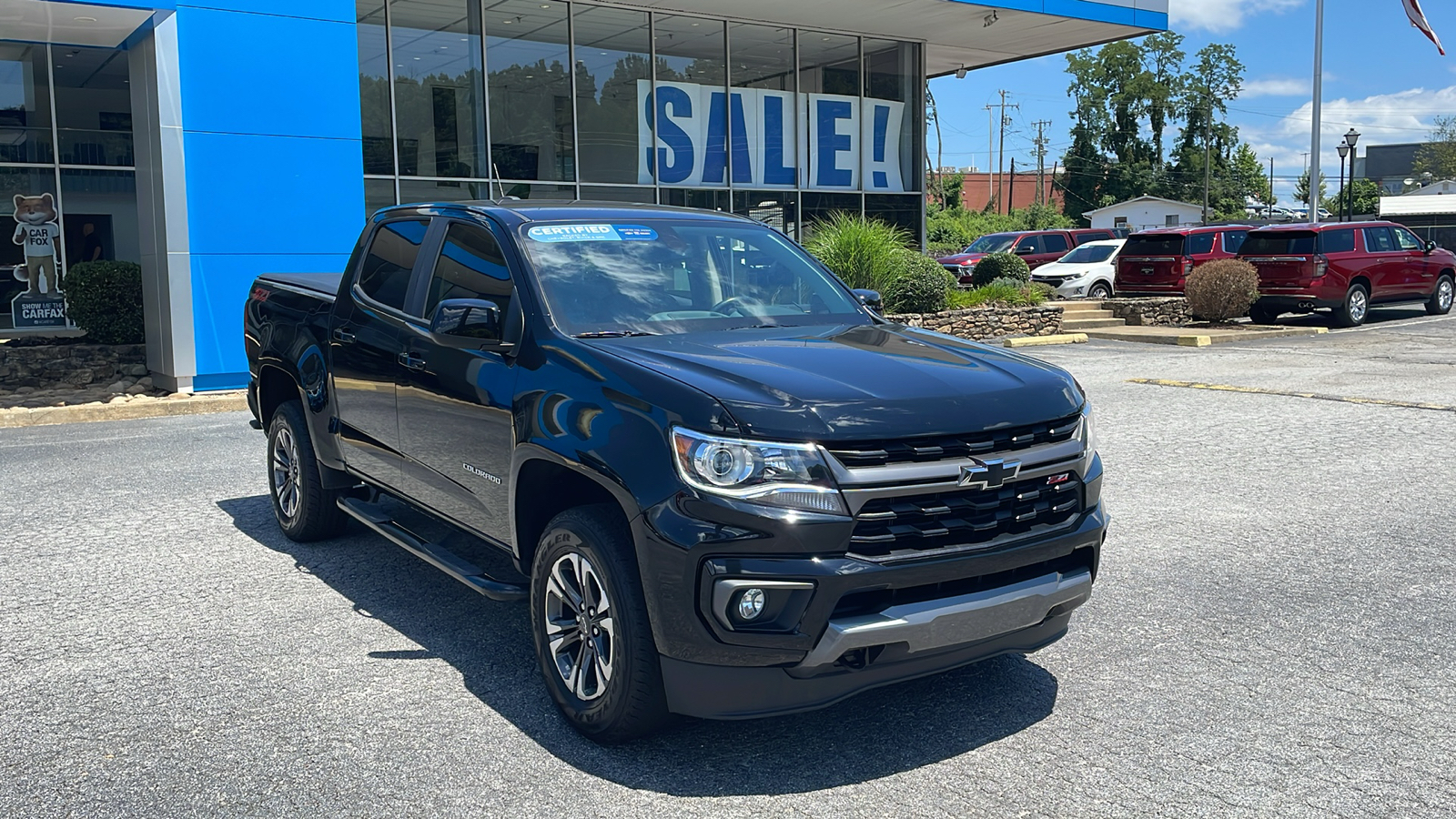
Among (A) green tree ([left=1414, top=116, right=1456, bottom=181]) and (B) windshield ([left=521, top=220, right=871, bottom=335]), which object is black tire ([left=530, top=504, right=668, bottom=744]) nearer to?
(B) windshield ([left=521, top=220, right=871, bottom=335])

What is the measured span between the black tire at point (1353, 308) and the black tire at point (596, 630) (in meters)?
21.5

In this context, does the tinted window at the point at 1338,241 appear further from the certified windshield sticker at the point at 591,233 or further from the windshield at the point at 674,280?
the certified windshield sticker at the point at 591,233

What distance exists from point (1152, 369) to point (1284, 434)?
5512 millimetres

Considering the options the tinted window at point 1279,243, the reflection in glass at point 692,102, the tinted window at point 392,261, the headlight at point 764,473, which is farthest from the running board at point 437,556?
the tinted window at point 1279,243

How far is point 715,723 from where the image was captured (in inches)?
171

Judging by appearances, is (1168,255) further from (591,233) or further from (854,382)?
(854,382)

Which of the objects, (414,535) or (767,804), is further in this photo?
(414,535)

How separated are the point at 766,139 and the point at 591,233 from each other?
19.3 metres

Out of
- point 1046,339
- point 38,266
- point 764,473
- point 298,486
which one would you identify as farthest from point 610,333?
point 38,266

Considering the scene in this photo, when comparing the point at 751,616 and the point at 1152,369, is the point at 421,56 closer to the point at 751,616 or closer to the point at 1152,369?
the point at 1152,369

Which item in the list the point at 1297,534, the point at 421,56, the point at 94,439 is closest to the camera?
the point at 1297,534

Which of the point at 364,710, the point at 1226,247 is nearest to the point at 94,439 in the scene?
the point at 364,710

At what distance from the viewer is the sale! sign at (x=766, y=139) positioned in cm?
2264

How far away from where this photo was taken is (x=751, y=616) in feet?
11.9
